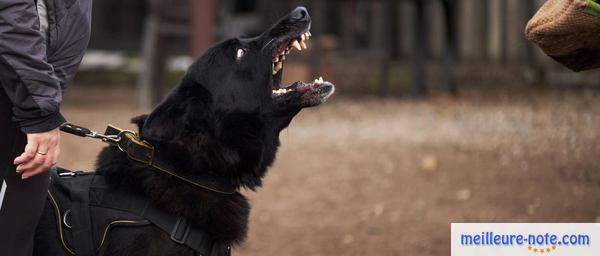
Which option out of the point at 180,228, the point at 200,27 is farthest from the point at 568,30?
the point at 200,27

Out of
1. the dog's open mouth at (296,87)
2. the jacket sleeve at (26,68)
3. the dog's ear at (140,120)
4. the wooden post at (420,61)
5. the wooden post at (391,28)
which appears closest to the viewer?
the jacket sleeve at (26,68)

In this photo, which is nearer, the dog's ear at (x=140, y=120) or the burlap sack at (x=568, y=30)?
the burlap sack at (x=568, y=30)

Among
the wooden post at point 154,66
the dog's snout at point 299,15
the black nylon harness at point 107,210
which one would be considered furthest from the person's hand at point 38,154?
the wooden post at point 154,66

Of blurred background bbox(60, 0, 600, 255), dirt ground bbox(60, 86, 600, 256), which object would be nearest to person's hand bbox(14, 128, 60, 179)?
blurred background bbox(60, 0, 600, 255)

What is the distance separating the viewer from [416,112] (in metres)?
9.78

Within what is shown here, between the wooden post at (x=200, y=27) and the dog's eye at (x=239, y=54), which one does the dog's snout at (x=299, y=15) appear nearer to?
the dog's eye at (x=239, y=54)

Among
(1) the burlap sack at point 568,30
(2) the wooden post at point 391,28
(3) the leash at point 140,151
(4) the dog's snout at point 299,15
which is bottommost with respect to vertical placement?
(3) the leash at point 140,151

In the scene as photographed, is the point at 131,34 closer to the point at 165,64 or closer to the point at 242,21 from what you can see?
the point at 242,21

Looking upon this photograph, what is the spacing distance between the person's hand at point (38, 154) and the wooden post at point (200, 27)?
22.4 ft

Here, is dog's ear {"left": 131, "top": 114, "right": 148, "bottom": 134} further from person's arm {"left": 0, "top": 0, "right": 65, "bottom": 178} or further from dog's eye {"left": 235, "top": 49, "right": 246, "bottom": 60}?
person's arm {"left": 0, "top": 0, "right": 65, "bottom": 178}

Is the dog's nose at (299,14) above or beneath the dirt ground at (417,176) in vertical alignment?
above

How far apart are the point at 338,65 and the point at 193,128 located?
32.8ft

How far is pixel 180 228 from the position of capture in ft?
10.9

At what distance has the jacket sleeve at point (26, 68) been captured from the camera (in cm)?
271
